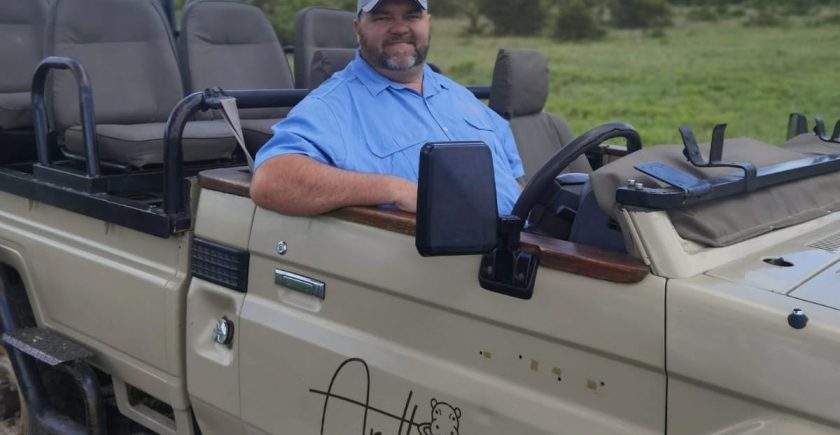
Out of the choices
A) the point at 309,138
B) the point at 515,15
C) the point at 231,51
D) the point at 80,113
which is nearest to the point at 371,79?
the point at 309,138

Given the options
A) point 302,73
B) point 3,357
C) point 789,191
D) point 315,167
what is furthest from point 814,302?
point 302,73

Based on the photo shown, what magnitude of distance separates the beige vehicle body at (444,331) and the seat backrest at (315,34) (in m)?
2.69

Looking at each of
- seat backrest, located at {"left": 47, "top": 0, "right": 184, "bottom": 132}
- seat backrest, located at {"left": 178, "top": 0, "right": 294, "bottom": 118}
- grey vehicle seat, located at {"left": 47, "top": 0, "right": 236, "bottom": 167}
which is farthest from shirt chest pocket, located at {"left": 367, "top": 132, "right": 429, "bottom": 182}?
seat backrest, located at {"left": 178, "top": 0, "right": 294, "bottom": 118}

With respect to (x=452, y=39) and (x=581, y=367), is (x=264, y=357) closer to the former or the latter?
(x=581, y=367)

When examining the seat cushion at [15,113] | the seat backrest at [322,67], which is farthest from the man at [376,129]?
the seat cushion at [15,113]

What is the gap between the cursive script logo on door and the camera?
183cm

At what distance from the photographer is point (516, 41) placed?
40.5 ft

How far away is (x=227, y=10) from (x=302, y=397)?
3563 mm

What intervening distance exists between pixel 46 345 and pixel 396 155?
4.30 ft

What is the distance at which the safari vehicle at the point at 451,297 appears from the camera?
1.51m

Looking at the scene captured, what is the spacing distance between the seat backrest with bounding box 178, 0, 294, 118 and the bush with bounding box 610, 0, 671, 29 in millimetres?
7470

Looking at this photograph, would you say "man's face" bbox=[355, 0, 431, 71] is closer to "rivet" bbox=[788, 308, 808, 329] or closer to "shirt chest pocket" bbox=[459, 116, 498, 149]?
"shirt chest pocket" bbox=[459, 116, 498, 149]

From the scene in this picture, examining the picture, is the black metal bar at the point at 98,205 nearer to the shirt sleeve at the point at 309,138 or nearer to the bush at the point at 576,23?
the shirt sleeve at the point at 309,138

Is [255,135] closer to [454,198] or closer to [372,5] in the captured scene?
[372,5]
